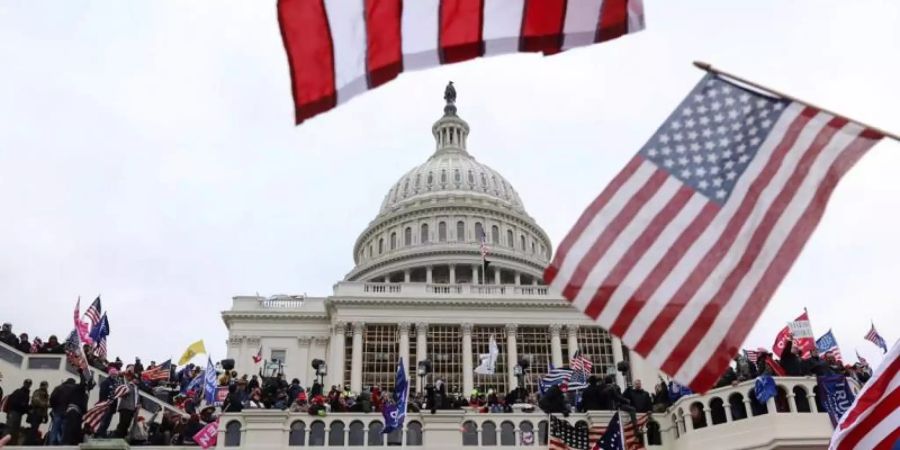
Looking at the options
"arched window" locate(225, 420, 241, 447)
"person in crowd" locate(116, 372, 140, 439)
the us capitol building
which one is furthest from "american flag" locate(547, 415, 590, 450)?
the us capitol building

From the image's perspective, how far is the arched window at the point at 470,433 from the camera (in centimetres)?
2172

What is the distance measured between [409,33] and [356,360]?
53181 mm

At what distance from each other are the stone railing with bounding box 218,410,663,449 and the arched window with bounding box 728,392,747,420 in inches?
95.4

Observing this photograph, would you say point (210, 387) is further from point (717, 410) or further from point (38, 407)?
point (717, 410)

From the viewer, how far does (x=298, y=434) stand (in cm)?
2141

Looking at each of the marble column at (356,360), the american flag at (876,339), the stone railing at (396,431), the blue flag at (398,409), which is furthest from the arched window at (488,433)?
the marble column at (356,360)

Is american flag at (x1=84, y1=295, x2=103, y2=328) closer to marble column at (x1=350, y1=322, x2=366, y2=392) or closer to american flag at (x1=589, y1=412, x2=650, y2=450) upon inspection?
american flag at (x1=589, y1=412, x2=650, y2=450)

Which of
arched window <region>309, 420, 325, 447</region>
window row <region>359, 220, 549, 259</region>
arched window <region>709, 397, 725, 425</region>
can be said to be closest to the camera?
arched window <region>709, 397, 725, 425</region>

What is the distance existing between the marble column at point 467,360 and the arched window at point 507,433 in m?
37.4

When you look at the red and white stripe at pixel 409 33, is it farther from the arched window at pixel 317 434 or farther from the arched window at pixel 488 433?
the arched window at pixel 488 433

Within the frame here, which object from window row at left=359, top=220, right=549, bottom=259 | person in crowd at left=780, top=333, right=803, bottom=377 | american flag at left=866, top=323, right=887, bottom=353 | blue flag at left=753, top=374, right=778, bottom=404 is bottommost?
blue flag at left=753, top=374, right=778, bottom=404

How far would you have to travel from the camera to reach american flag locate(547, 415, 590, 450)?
19219 millimetres

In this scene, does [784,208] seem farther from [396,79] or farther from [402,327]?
[402,327]

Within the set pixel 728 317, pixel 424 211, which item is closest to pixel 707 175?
pixel 728 317
